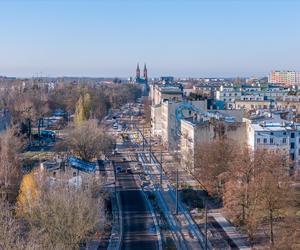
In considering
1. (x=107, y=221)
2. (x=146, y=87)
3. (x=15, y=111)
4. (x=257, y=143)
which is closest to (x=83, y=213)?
(x=107, y=221)

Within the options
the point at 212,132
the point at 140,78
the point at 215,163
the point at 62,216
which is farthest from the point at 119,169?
the point at 140,78

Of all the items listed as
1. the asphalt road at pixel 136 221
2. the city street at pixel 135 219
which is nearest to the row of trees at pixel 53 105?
the city street at pixel 135 219

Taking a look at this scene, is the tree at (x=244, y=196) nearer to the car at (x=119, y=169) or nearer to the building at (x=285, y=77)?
the car at (x=119, y=169)

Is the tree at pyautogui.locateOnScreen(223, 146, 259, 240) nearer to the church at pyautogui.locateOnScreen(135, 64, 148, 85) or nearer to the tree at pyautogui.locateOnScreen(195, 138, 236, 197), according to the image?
the tree at pyautogui.locateOnScreen(195, 138, 236, 197)

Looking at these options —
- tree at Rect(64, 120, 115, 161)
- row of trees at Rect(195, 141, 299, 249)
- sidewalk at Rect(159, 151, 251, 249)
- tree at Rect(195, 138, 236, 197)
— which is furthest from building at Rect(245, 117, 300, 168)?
tree at Rect(64, 120, 115, 161)

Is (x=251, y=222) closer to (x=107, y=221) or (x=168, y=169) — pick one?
(x=107, y=221)

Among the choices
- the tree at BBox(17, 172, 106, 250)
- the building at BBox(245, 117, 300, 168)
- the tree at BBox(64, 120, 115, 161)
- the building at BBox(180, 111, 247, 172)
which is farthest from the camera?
the tree at BBox(64, 120, 115, 161)

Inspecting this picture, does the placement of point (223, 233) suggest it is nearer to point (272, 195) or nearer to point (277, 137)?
point (272, 195)
